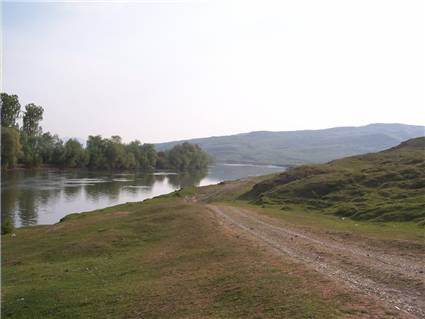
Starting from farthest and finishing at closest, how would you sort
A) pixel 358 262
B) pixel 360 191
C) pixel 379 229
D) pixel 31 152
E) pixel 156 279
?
pixel 31 152
pixel 360 191
pixel 379 229
pixel 156 279
pixel 358 262

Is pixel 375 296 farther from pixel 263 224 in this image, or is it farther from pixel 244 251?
pixel 263 224

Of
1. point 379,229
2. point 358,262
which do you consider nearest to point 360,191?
point 379,229

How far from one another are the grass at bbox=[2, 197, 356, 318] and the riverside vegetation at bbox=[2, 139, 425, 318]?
0.09m

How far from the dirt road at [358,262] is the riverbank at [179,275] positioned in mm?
643

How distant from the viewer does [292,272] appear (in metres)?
24.0

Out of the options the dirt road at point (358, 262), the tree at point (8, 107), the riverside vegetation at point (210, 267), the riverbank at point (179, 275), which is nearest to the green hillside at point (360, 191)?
the riverside vegetation at point (210, 267)

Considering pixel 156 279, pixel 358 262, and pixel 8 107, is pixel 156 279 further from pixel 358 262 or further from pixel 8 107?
pixel 8 107

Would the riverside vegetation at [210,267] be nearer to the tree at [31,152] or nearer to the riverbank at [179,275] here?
the riverbank at [179,275]

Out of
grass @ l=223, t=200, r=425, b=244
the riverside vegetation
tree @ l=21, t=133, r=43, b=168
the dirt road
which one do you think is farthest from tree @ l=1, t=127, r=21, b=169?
the dirt road

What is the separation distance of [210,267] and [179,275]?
2.07 metres

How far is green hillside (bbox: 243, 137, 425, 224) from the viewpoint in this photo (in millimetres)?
54312

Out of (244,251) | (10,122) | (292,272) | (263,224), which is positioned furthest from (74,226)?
(10,122)

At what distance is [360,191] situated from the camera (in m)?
68.9

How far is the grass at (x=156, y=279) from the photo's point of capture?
20.0 metres
